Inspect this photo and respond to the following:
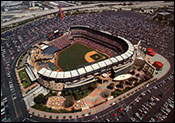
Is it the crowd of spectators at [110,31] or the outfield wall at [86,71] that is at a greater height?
the crowd of spectators at [110,31]

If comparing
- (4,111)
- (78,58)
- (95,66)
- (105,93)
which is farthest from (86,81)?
(4,111)

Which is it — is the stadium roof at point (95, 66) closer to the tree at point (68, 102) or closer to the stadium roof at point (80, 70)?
the stadium roof at point (80, 70)

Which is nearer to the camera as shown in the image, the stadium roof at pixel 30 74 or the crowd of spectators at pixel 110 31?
the stadium roof at pixel 30 74

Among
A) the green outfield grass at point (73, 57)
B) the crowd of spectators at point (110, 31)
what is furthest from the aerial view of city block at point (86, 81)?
the crowd of spectators at point (110, 31)

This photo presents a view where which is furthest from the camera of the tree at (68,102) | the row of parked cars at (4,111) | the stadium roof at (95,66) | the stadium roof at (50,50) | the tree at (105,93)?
the stadium roof at (50,50)

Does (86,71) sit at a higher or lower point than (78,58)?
higher

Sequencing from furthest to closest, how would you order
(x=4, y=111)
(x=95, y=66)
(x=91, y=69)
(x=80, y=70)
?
1. (x=95, y=66)
2. (x=91, y=69)
3. (x=80, y=70)
4. (x=4, y=111)

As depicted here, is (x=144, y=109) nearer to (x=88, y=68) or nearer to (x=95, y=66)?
(x=95, y=66)

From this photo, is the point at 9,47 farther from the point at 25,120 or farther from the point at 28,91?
the point at 25,120

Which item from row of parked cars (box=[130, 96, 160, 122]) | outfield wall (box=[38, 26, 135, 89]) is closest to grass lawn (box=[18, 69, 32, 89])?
outfield wall (box=[38, 26, 135, 89])
